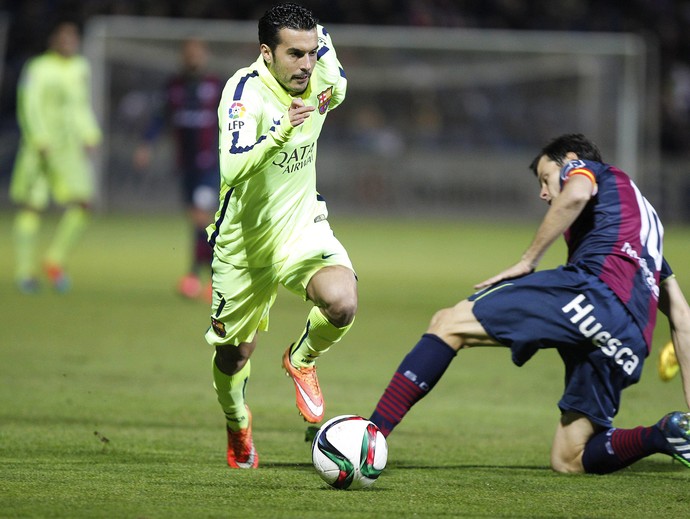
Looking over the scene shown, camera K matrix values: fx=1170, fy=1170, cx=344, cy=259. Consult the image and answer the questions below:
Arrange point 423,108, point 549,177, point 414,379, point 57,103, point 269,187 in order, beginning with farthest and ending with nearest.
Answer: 1. point 423,108
2. point 57,103
3. point 269,187
4. point 549,177
5. point 414,379

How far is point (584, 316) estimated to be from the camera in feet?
16.4

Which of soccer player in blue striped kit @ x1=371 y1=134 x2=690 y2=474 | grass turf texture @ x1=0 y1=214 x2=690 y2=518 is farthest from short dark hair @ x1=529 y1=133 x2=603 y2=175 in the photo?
grass turf texture @ x1=0 y1=214 x2=690 y2=518

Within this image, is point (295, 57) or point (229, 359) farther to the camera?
point (229, 359)

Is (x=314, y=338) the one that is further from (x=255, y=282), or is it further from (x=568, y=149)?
(x=568, y=149)

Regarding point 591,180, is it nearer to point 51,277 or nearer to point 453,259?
point 51,277

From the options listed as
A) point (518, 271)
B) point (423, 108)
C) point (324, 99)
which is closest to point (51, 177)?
point (324, 99)

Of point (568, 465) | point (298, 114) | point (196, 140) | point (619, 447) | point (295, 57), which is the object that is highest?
point (295, 57)

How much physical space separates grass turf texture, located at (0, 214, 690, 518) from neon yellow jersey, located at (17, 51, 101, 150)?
171cm

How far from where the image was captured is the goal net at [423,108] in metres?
21.3

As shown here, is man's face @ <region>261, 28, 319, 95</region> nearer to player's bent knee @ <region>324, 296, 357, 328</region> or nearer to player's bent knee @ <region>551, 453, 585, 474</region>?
player's bent knee @ <region>324, 296, 357, 328</region>

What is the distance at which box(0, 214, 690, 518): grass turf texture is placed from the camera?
457cm

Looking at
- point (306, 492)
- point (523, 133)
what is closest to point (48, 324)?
point (306, 492)

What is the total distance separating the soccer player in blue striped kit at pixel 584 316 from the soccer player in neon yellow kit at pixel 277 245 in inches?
21.5

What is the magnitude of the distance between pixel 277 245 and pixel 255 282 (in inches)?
8.1
